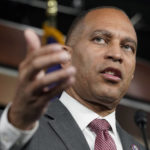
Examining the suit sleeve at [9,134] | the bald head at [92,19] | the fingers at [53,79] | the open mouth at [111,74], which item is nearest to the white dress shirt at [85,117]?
the open mouth at [111,74]

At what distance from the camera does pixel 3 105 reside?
3377 millimetres

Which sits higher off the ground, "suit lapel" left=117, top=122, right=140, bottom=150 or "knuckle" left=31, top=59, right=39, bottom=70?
"knuckle" left=31, top=59, right=39, bottom=70

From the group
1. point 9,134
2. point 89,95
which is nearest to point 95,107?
point 89,95

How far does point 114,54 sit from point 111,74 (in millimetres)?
79

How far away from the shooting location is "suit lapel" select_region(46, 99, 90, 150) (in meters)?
1.20

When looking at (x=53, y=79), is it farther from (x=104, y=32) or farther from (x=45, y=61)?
(x=104, y=32)

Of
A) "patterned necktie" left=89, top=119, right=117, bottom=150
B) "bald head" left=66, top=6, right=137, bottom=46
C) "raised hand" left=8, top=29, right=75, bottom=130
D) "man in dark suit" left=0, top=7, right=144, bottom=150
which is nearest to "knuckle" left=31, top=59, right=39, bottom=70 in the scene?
"raised hand" left=8, top=29, right=75, bottom=130

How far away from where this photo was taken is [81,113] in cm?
140

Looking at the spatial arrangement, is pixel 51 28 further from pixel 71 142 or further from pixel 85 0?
pixel 71 142

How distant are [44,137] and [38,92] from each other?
1.19 ft

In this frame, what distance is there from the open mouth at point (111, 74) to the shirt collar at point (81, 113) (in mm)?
157

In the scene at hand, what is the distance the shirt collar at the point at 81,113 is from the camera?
1.37m

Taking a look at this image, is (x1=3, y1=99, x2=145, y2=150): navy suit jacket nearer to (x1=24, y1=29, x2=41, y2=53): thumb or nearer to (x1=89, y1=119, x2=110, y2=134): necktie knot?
(x1=89, y1=119, x2=110, y2=134): necktie knot

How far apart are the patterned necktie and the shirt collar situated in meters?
0.02
